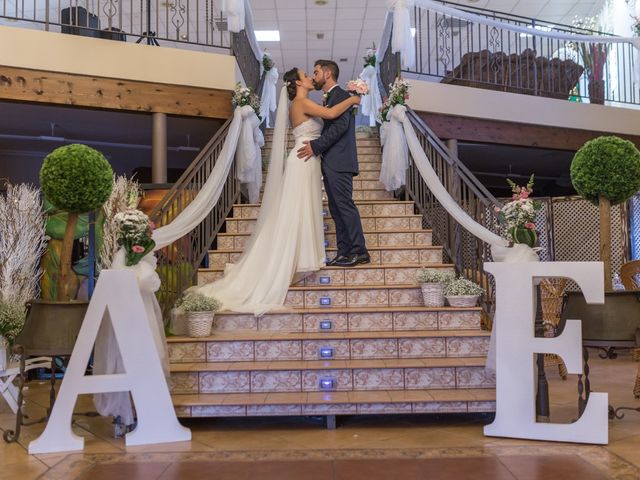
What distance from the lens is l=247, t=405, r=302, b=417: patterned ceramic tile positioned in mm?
3525

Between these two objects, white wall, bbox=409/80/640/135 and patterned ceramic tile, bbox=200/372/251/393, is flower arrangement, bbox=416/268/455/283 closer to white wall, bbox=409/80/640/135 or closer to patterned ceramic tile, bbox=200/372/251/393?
patterned ceramic tile, bbox=200/372/251/393

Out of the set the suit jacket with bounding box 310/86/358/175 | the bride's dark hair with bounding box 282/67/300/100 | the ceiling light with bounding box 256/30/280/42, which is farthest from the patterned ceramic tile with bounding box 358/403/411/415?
→ the ceiling light with bounding box 256/30/280/42

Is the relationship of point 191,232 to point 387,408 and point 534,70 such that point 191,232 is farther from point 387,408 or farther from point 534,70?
point 534,70

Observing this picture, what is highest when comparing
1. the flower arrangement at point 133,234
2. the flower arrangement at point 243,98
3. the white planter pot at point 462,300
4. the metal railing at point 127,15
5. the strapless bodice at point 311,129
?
the metal railing at point 127,15

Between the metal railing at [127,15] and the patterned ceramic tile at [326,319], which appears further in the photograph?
the metal railing at [127,15]

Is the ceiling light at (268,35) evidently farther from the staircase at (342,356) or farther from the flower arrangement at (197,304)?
the flower arrangement at (197,304)

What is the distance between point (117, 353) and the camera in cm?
352

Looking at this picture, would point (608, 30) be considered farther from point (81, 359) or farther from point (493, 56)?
point (81, 359)

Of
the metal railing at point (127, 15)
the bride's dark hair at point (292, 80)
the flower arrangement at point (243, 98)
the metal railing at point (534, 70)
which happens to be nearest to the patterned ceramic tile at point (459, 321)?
the bride's dark hair at point (292, 80)

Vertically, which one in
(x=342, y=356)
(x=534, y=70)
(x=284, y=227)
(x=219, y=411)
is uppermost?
(x=534, y=70)

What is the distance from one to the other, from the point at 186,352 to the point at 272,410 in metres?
0.81

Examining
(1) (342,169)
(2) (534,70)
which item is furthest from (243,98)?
(2) (534,70)

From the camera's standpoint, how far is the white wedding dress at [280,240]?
463 cm

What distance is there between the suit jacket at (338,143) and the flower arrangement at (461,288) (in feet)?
4.18
